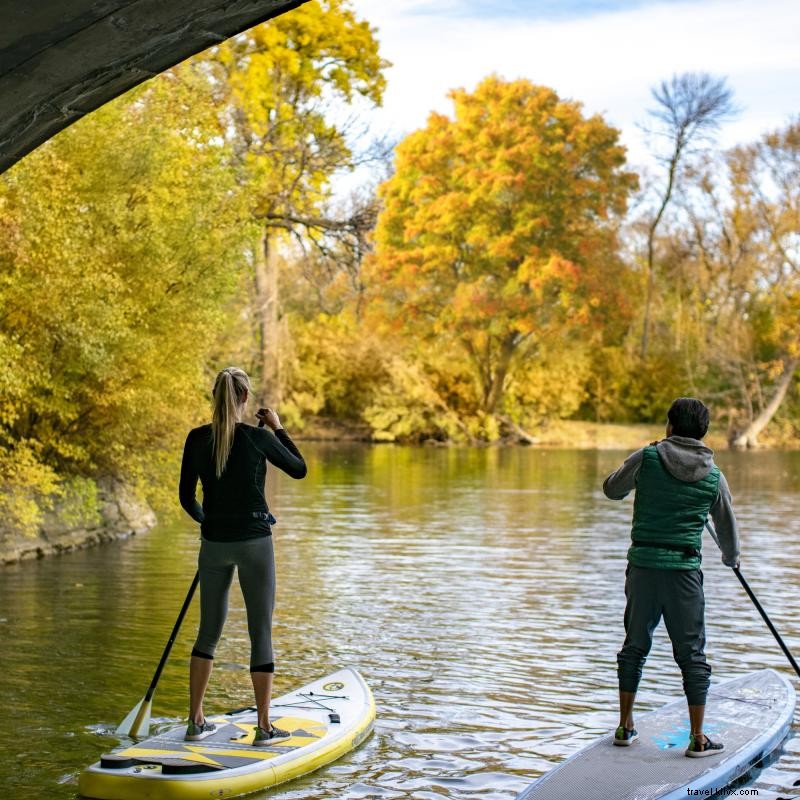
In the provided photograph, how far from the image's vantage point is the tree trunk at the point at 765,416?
44.7 metres

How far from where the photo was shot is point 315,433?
48.6 metres

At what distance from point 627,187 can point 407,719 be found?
138 feet

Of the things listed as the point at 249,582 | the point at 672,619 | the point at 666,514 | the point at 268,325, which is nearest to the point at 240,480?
the point at 249,582

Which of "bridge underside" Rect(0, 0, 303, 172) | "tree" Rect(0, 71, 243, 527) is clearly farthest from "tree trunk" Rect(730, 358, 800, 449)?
"bridge underside" Rect(0, 0, 303, 172)

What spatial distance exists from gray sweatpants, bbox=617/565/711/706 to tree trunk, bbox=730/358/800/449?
3930 cm

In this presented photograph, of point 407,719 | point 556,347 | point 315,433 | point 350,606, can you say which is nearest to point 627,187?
point 556,347

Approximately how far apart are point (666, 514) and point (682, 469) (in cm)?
21

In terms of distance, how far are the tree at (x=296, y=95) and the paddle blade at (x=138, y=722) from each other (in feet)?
56.6

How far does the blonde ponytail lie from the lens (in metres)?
6.47

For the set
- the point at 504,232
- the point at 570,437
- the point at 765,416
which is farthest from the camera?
the point at 504,232

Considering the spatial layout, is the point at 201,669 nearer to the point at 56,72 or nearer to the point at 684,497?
the point at 684,497

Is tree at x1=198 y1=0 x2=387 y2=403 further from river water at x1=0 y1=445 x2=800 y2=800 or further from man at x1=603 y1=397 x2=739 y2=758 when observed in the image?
man at x1=603 y1=397 x2=739 y2=758

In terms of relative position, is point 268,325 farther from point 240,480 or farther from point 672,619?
point 672,619

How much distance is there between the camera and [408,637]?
10508 mm
